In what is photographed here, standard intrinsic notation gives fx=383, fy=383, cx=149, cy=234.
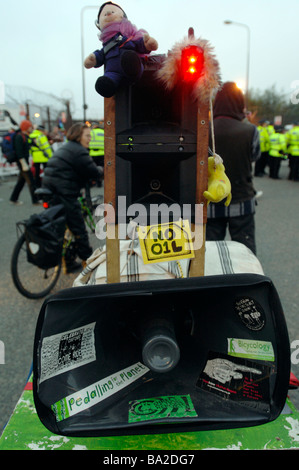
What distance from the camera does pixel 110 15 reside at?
5.61 feet

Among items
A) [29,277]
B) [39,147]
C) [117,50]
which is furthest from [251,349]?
[39,147]

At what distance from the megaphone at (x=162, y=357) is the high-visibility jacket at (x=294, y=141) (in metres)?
12.1

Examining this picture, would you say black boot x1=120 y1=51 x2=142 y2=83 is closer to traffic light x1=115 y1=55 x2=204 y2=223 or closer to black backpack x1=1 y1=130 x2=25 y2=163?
traffic light x1=115 y1=55 x2=204 y2=223

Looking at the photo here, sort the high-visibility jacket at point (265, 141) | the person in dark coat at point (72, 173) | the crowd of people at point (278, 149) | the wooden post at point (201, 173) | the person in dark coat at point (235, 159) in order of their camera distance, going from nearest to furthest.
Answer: the wooden post at point (201, 173) → the person in dark coat at point (235, 159) → the person in dark coat at point (72, 173) → the crowd of people at point (278, 149) → the high-visibility jacket at point (265, 141)

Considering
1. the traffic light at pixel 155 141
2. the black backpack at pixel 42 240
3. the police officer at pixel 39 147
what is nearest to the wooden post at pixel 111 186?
the traffic light at pixel 155 141

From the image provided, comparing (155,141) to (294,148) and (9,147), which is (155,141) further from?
Result: (294,148)

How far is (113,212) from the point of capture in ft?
5.31

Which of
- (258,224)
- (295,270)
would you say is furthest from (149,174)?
(258,224)

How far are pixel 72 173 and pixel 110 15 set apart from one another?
2537 millimetres

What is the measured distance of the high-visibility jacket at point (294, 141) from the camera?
1219 centimetres

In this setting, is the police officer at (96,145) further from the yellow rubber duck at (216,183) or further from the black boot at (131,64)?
the black boot at (131,64)

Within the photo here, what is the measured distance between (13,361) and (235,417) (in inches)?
81.4

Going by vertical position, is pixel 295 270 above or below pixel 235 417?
below

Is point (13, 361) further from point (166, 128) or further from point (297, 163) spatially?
point (297, 163)
